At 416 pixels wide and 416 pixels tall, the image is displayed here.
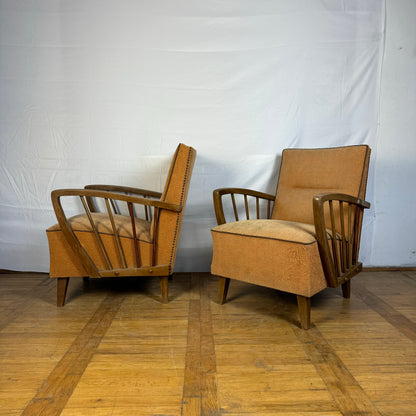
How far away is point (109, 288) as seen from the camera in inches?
89.7

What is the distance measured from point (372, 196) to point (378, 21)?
4.36 feet

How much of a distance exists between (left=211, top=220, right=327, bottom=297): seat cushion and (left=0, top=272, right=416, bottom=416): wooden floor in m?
0.23

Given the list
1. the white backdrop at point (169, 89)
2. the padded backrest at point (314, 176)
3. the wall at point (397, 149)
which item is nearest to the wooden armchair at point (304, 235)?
the padded backrest at point (314, 176)

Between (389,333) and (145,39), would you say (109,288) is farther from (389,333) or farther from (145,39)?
(145,39)

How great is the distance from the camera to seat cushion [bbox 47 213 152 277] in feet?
6.15

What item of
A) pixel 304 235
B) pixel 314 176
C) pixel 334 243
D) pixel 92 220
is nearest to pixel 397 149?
pixel 314 176

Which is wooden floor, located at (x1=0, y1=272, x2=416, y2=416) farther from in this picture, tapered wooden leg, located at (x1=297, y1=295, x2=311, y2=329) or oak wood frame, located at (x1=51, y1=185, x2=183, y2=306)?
oak wood frame, located at (x1=51, y1=185, x2=183, y2=306)

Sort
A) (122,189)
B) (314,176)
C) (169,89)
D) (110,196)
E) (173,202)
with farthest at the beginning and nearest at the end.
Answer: (169,89), (122,189), (314,176), (173,202), (110,196)

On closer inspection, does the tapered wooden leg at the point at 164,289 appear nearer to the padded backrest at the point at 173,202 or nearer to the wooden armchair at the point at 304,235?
the padded backrest at the point at 173,202

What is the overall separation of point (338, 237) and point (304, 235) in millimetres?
290

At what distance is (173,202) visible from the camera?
1870 mm

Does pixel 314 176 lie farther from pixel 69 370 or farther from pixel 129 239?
pixel 69 370

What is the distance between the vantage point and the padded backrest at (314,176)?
6.66 ft

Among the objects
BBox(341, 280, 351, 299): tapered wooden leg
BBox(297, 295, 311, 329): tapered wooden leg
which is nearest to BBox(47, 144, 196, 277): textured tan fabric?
BBox(297, 295, 311, 329): tapered wooden leg
